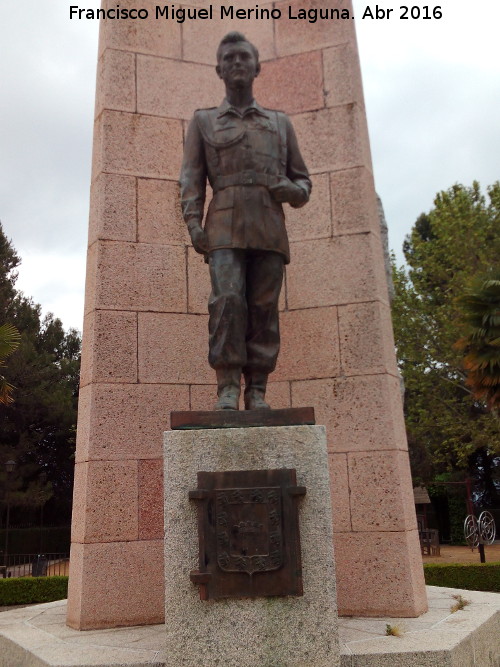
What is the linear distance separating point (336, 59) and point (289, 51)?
1.80ft

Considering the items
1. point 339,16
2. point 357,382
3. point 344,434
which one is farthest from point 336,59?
point 344,434

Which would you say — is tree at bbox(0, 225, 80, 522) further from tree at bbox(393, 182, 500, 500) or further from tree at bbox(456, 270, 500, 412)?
tree at bbox(456, 270, 500, 412)

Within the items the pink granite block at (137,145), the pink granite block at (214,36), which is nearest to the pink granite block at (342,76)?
the pink granite block at (214,36)

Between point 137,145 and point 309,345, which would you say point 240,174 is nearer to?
point 309,345

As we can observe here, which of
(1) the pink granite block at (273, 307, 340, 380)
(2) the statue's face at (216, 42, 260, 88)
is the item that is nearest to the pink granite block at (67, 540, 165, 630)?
(1) the pink granite block at (273, 307, 340, 380)

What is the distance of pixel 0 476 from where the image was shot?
25734mm

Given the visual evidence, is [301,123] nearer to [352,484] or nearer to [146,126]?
[146,126]

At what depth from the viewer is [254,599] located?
13.0 ft

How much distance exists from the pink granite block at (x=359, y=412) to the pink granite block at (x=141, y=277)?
1.62 meters

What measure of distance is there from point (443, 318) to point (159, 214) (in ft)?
65.9

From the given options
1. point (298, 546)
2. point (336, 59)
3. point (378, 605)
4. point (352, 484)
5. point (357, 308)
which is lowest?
point (378, 605)

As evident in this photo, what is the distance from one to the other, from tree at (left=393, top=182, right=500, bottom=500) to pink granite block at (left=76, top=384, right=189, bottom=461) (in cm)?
2018

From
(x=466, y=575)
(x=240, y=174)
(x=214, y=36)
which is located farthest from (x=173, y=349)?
(x=466, y=575)

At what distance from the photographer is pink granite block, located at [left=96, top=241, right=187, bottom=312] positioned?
6207 mm
